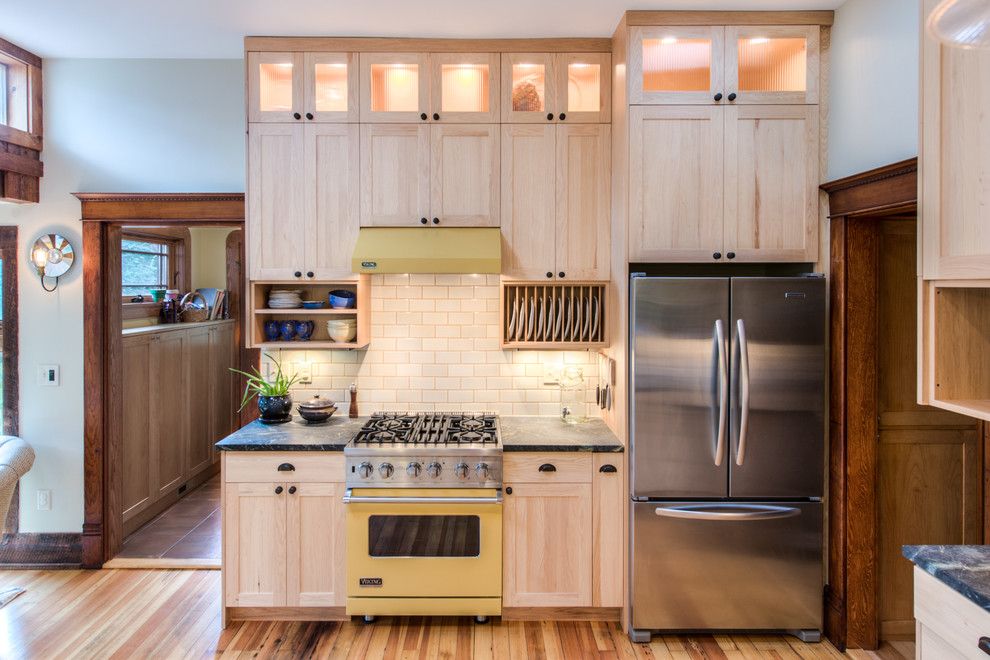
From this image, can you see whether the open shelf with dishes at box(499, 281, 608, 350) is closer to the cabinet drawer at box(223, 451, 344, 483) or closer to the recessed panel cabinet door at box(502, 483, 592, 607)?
the recessed panel cabinet door at box(502, 483, 592, 607)

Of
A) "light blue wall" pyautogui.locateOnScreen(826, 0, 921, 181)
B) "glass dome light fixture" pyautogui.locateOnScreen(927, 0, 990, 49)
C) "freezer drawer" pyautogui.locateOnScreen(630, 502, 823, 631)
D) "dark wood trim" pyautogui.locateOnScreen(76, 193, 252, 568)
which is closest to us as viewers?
"glass dome light fixture" pyautogui.locateOnScreen(927, 0, 990, 49)

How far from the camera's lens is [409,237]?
3266mm

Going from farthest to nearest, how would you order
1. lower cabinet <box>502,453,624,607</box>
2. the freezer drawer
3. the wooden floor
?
lower cabinet <box>502,453,624,607</box>
the freezer drawer
the wooden floor

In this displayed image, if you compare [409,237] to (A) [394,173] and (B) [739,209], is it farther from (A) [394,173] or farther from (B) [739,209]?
(B) [739,209]

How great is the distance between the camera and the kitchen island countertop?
3.03m

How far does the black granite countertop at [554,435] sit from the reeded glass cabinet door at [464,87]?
5.44 ft

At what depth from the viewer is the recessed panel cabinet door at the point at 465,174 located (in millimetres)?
3309

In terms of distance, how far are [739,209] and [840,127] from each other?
0.58 m

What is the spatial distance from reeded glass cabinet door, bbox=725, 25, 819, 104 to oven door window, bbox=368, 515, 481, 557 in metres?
2.48

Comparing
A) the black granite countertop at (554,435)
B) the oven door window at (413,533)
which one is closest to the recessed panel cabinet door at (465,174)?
the black granite countertop at (554,435)

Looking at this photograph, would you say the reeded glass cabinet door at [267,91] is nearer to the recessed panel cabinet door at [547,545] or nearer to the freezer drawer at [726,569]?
the recessed panel cabinet door at [547,545]

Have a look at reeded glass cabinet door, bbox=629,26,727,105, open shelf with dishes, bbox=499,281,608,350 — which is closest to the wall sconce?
open shelf with dishes, bbox=499,281,608,350

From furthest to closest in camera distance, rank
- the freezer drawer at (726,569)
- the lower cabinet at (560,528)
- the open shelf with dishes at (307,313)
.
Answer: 1. the open shelf with dishes at (307,313)
2. the lower cabinet at (560,528)
3. the freezer drawer at (726,569)

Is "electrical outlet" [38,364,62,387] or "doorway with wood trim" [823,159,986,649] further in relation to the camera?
"electrical outlet" [38,364,62,387]
